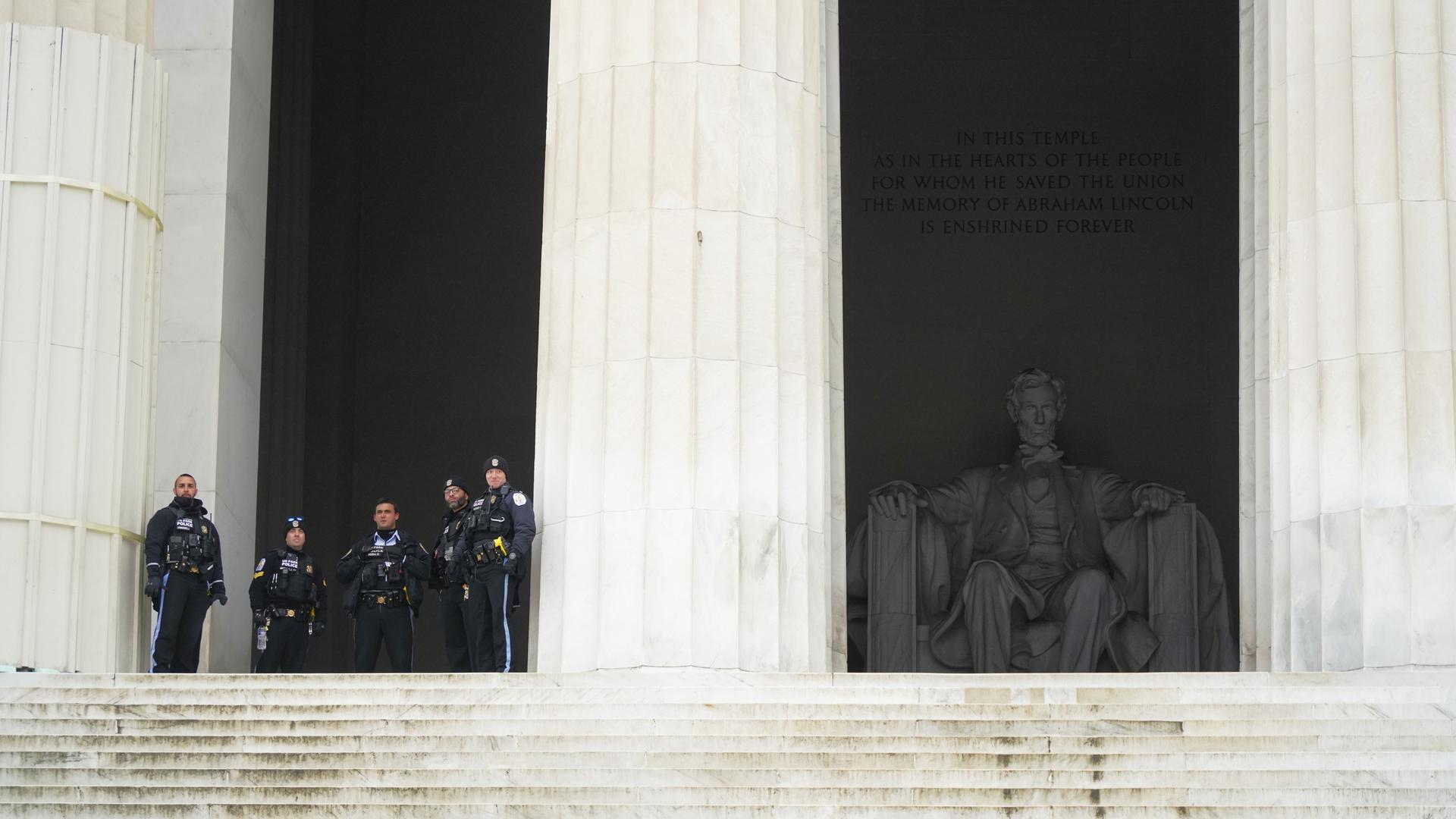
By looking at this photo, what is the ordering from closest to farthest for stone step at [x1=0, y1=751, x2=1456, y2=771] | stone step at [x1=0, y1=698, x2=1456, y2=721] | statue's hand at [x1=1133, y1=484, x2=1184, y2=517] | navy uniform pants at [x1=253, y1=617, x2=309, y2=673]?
stone step at [x1=0, y1=751, x2=1456, y2=771] < stone step at [x1=0, y1=698, x2=1456, y2=721] < navy uniform pants at [x1=253, y1=617, x2=309, y2=673] < statue's hand at [x1=1133, y1=484, x2=1184, y2=517]

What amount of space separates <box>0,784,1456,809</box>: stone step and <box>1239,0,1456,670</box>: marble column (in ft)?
14.8

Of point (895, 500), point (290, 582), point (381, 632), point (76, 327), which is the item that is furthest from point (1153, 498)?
point (76, 327)

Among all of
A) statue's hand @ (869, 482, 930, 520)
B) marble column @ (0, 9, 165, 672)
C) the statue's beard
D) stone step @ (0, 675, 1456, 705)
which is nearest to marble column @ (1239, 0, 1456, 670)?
stone step @ (0, 675, 1456, 705)

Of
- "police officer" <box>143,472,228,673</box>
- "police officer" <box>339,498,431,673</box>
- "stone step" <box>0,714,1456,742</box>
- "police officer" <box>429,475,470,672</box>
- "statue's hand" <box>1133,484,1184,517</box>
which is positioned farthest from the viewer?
"statue's hand" <box>1133,484,1184,517</box>

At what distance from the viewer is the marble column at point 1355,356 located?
17078 mm

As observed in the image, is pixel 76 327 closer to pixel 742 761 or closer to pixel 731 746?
pixel 731 746

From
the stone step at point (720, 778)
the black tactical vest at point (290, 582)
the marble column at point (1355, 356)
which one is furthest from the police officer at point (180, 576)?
the marble column at point (1355, 356)

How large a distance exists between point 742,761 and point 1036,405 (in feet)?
39.8

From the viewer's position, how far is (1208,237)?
2803 centimetres

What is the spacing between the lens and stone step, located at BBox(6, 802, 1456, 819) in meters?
12.6

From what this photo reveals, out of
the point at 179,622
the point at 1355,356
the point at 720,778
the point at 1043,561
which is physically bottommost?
the point at 720,778

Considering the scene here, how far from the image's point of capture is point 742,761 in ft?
43.4

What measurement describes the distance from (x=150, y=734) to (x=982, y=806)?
Answer: 14.7 feet

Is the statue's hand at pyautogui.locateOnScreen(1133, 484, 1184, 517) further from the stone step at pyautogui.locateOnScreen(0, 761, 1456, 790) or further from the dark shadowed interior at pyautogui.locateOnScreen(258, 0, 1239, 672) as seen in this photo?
the stone step at pyautogui.locateOnScreen(0, 761, 1456, 790)
